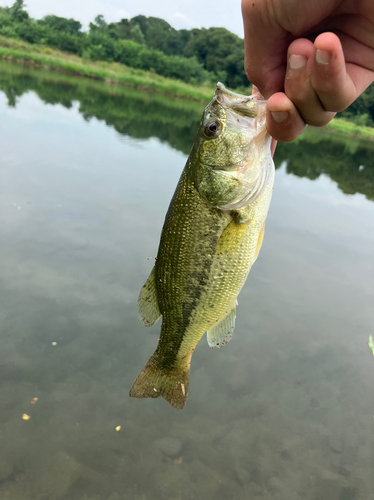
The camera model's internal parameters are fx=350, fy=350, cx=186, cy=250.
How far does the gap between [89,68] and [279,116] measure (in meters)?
45.8

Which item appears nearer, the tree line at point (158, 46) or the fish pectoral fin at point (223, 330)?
the fish pectoral fin at point (223, 330)

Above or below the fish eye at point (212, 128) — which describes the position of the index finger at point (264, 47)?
above

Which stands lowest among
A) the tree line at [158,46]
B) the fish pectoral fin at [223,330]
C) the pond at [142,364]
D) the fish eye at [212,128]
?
the pond at [142,364]

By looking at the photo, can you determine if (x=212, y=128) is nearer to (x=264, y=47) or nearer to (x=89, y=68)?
(x=264, y=47)

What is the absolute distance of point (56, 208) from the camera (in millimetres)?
7953

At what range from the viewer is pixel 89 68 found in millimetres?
40781

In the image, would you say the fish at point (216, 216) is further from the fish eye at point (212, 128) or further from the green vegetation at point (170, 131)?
the green vegetation at point (170, 131)

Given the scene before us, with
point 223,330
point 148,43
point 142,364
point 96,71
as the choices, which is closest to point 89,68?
point 96,71

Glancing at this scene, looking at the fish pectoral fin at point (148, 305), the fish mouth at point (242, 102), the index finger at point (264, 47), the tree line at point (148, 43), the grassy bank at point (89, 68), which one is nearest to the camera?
the index finger at point (264, 47)

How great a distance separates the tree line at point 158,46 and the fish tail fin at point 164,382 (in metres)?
51.6

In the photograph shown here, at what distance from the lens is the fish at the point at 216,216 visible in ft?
6.39

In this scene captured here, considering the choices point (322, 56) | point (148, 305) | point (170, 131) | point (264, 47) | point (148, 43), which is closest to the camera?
point (322, 56)

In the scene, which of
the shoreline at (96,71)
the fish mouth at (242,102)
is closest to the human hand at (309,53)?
the fish mouth at (242,102)

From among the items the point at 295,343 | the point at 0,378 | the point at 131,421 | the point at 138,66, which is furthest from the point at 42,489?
the point at 138,66
